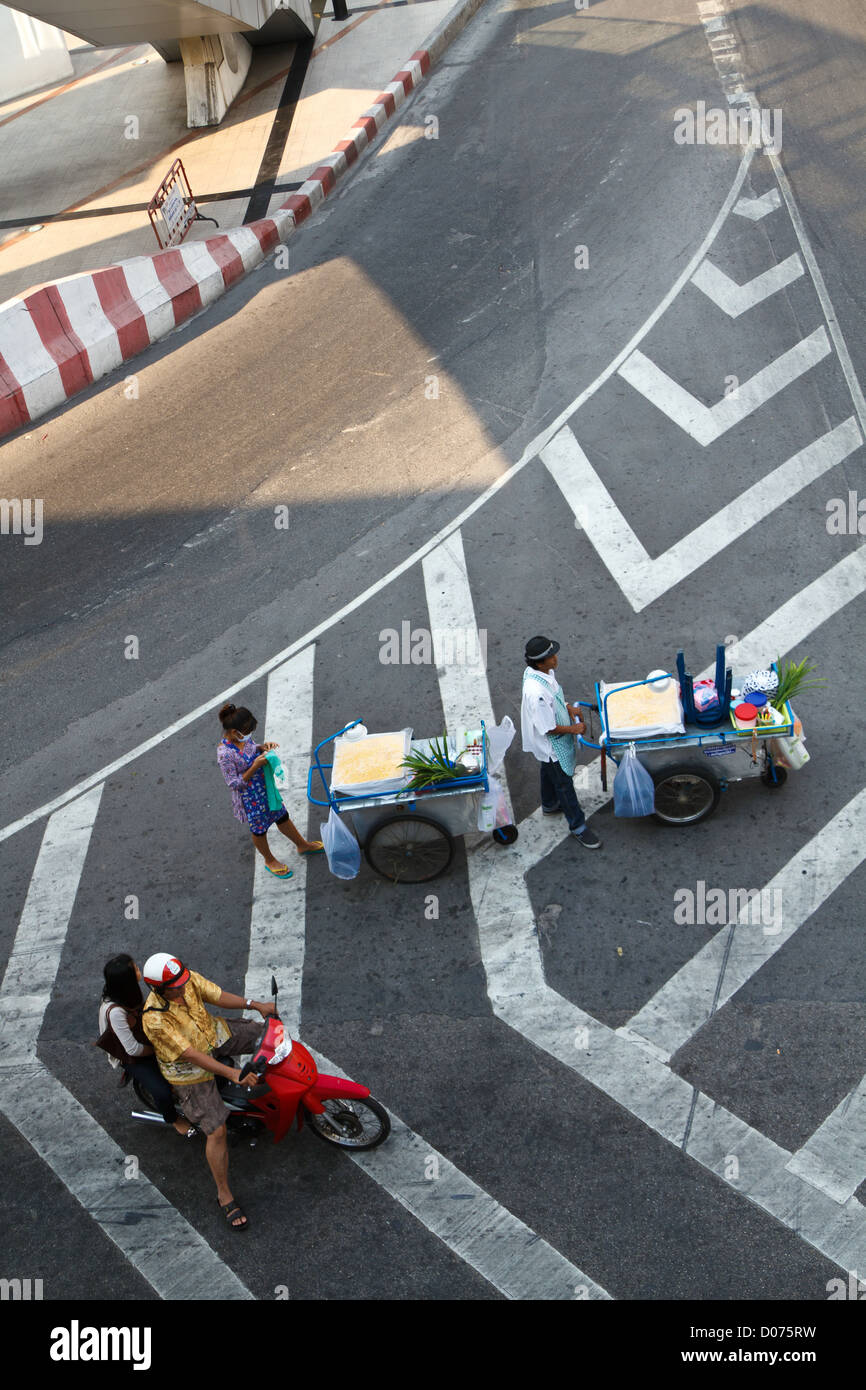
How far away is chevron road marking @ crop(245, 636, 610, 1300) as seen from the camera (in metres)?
5.86

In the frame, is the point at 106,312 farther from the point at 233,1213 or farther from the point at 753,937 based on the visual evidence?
the point at 233,1213

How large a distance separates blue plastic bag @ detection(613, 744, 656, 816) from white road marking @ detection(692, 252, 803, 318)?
7.32 meters

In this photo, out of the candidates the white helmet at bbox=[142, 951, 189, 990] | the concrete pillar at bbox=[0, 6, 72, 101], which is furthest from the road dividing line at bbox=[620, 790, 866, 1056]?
the concrete pillar at bbox=[0, 6, 72, 101]

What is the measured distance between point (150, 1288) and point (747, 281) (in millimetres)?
11869

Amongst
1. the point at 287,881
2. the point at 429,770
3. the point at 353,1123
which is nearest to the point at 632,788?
the point at 429,770

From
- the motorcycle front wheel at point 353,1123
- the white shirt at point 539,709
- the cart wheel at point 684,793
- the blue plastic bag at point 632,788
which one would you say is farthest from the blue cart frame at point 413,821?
the motorcycle front wheel at point 353,1123

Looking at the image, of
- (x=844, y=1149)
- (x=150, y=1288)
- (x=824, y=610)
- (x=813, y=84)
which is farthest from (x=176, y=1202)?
(x=813, y=84)

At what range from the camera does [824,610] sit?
9.33 metres

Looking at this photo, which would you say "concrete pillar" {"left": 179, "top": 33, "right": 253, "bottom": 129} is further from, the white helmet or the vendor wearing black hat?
the white helmet

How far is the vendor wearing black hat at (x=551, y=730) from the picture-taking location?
744cm

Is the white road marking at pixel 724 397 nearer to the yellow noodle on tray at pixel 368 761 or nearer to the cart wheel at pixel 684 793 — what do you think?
the cart wheel at pixel 684 793

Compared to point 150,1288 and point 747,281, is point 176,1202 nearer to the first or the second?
point 150,1288

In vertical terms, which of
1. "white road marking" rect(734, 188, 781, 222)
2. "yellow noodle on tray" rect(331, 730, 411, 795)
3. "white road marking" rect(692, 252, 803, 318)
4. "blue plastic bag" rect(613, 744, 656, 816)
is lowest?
"blue plastic bag" rect(613, 744, 656, 816)
